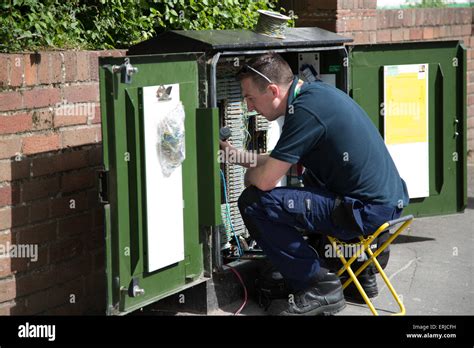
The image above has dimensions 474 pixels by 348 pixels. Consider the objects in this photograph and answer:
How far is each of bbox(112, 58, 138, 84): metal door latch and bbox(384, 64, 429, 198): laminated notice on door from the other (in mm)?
2796

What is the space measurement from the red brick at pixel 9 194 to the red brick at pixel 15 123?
0.31 m

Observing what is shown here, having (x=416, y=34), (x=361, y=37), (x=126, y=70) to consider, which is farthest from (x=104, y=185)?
(x=416, y=34)

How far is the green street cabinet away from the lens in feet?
15.9

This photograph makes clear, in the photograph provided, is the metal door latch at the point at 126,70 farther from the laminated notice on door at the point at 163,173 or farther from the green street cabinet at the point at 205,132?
the laminated notice on door at the point at 163,173

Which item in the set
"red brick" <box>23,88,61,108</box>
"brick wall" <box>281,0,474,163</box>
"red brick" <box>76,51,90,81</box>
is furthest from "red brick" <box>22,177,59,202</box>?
"brick wall" <box>281,0,474,163</box>

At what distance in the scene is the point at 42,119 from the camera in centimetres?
540

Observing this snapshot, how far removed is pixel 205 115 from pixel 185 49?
1.61 ft

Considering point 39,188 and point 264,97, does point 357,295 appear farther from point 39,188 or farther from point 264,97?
point 39,188

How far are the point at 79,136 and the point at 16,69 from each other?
66 centimetres

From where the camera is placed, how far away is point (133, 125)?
190 inches

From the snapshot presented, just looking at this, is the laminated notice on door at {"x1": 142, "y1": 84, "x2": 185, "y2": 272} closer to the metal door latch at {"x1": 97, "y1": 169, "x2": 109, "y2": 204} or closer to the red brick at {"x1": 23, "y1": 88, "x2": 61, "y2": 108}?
the metal door latch at {"x1": 97, "y1": 169, "x2": 109, "y2": 204}

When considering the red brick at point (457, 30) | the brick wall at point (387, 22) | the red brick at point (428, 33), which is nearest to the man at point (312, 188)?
the brick wall at point (387, 22)

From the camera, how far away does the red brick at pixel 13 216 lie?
5.15 m
